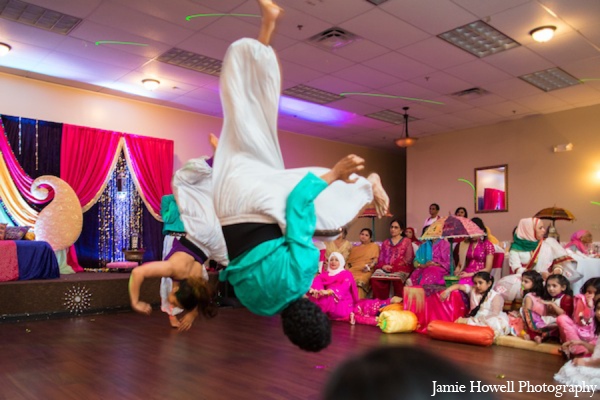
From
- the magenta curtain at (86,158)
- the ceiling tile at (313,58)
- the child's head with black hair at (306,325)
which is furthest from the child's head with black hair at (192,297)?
the magenta curtain at (86,158)

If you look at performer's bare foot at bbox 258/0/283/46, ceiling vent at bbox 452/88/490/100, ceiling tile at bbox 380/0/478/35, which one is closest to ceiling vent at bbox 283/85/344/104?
ceiling vent at bbox 452/88/490/100

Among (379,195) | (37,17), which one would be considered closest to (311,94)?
(37,17)

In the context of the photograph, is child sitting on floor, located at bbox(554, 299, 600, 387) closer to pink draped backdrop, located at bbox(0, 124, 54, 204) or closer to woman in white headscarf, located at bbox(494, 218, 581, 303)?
woman in white headscarf, located at bbox(494, 218, 581, 303)

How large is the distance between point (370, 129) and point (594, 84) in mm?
A: 4013

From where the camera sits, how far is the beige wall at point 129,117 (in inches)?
292

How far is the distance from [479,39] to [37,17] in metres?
4.94

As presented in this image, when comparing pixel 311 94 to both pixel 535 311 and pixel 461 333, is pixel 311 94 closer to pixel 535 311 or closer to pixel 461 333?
pixel 461 333

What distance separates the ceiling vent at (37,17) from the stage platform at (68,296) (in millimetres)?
2963

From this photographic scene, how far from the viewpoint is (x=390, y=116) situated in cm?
911

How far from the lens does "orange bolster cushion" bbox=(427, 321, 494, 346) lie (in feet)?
15.5

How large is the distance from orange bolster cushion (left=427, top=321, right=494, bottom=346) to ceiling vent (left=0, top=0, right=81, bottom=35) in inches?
197

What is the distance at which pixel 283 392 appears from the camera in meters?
3.24

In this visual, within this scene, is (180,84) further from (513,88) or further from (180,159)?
(513,88)

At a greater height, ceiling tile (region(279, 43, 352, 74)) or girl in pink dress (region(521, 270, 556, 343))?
ceiling tile (region(279, 43, 352, 74))
